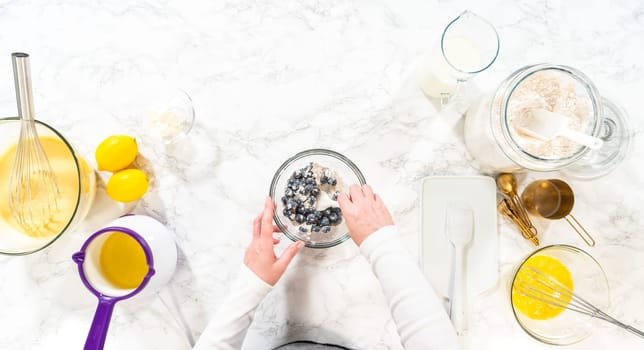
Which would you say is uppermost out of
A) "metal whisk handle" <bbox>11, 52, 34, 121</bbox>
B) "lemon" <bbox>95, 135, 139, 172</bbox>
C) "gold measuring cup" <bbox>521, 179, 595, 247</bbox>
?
"metal whisk handle" <bbox>11, 52, 34, 121</bbox>

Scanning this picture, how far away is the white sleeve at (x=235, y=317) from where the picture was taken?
0.75 metres

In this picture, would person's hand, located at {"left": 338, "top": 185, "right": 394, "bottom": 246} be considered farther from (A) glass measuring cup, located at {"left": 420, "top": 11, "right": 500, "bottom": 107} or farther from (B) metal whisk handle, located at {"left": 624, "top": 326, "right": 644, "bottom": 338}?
(B) metal whisk handle, located at {"left": 624, "top": 326, "right": 644, "bottom": 338}

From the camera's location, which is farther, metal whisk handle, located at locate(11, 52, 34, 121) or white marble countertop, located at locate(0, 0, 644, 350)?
white marble countertop, located at locate(0, 0, 644, 350)

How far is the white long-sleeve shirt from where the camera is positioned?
0.70m

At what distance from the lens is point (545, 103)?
70 cm

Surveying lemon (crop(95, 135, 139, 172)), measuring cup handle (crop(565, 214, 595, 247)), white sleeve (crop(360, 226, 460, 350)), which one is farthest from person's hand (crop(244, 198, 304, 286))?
measuring cup handle (crop(565, 214, 595, 247))

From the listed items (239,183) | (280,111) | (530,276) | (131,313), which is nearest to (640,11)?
(530,276)

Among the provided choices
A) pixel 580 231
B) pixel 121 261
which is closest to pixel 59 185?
pixel 121 261

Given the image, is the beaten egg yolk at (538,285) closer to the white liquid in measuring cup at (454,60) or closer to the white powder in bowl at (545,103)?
the white powder in bowl at (545,103)

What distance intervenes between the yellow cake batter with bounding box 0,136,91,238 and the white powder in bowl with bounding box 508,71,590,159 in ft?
2.33

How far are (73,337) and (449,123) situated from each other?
0.80 meters

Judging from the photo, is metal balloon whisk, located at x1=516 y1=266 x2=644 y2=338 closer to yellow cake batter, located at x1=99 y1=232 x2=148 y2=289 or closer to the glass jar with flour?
the glass jar with flour

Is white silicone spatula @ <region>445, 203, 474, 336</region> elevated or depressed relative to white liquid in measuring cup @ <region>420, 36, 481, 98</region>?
depressed

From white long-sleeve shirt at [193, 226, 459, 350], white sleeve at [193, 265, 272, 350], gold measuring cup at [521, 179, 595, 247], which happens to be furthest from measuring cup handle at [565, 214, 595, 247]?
white sleeve at [193, 265, 272, 350]
